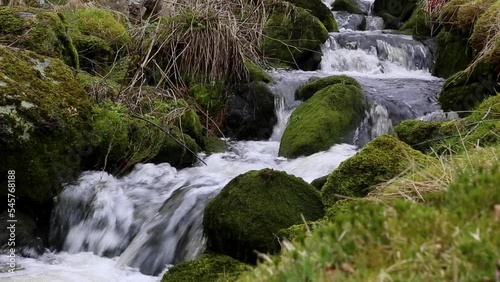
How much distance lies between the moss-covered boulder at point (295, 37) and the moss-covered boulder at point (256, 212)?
7.23 meters

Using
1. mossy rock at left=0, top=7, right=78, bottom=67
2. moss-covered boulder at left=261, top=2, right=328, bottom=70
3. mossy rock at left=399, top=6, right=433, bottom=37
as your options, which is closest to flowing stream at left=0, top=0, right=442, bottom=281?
mossy rock at left=0, top=7, right=78, bottom=67

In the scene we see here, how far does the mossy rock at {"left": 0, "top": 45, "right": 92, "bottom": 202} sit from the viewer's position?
4.96 metres

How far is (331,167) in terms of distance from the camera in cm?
604

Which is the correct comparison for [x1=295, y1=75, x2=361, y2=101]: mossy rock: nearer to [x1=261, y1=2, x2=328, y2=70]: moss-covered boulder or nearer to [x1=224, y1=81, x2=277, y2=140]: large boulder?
[x1=224, y1=81, x2=277, y2=140]: large boulder

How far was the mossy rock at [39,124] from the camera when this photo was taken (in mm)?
4961

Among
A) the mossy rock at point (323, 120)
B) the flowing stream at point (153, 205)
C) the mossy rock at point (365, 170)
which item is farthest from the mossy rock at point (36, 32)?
the mossy rock at point (365, 170)

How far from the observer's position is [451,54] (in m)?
10.3

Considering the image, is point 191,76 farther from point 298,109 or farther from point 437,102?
point 437,102

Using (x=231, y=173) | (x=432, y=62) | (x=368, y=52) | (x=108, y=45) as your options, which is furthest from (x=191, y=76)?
(x=432, y=62)

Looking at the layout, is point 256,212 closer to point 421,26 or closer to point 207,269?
point 207,269

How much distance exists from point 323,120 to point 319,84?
1545mm

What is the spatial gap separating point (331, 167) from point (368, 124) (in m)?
1.92

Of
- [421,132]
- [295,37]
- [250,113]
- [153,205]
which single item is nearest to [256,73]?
[250,113]

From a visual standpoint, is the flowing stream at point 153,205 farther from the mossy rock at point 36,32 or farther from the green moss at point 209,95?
the mossy rock at point 36,32
